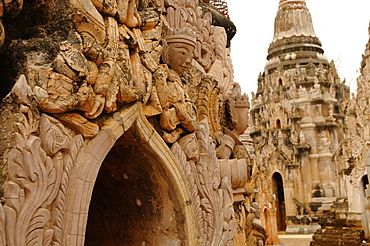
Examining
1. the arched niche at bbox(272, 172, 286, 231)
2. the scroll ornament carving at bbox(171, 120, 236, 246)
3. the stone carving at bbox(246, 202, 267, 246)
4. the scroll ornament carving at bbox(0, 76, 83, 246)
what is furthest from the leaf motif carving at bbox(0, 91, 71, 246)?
the arched niche at bbox(272, 172, 286, 231)

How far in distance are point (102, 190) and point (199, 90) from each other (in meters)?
1.72

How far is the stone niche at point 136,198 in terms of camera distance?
396 centimetres

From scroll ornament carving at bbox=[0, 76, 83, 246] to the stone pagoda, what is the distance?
970 inches

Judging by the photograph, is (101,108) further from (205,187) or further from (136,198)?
(205,187)

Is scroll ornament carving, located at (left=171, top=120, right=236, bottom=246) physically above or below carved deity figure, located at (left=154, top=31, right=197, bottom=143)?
below

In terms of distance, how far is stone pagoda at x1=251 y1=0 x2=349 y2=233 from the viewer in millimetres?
29188

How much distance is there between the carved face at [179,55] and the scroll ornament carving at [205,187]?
A: 66 centimetres

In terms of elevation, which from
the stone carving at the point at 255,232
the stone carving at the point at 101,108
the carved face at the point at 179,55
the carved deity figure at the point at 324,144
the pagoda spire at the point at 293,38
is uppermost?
the pagoda spire at the point at 293,38

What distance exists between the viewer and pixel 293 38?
35.6m

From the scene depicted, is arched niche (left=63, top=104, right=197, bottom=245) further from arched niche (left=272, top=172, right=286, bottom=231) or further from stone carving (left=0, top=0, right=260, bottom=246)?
arched niche (left=272, top=172, right=286, bottom=231)

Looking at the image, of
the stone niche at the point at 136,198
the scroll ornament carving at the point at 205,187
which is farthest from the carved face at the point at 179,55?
the stone niche at the point at 136,198

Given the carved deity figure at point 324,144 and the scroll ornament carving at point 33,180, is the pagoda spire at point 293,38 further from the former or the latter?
the scroll ornament carving at point 33,180

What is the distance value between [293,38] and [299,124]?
25.8ft

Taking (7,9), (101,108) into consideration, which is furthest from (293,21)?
(7,9)
